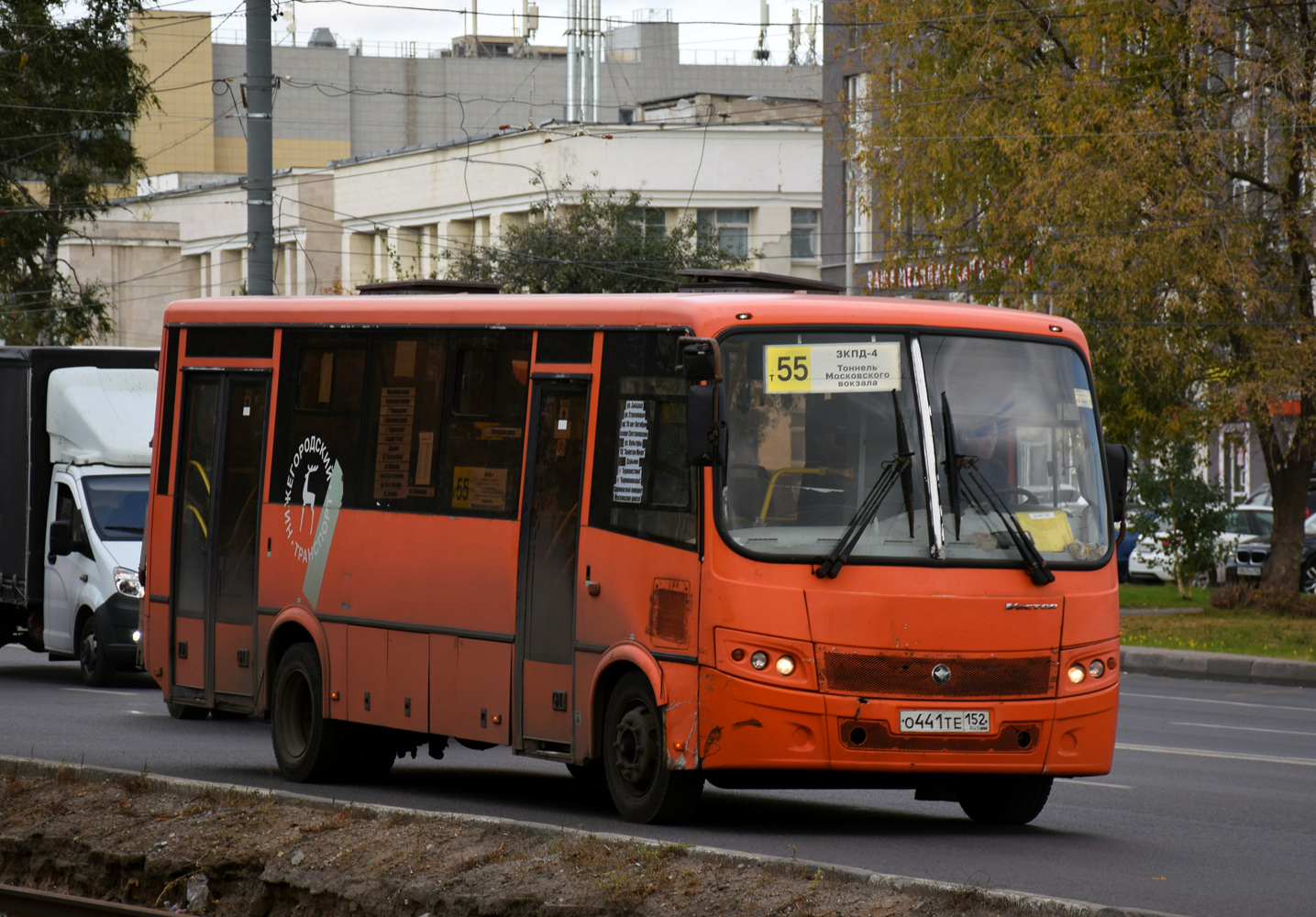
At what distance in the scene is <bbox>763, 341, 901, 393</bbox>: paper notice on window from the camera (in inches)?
403

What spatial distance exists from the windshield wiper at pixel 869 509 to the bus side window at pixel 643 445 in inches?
26.1

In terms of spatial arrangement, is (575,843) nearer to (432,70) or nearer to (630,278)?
(630,278)

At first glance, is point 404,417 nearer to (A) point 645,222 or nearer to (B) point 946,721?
(B) point 946,721

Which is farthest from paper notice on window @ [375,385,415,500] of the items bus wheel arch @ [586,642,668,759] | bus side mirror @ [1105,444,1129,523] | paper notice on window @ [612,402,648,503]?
bus side mirror @ [1105,444,1129,523]

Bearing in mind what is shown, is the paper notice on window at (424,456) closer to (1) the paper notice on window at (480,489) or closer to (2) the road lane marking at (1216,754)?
(1) the paper notice on window at (480,489)

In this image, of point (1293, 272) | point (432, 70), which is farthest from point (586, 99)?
point (1293, 272)

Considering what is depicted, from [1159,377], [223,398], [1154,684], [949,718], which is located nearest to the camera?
[949,718]

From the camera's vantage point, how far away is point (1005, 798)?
1101 cm

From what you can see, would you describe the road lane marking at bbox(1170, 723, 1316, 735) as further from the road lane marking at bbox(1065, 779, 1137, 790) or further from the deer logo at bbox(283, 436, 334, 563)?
the deer logo at bbox(283, 436, 334, 563)

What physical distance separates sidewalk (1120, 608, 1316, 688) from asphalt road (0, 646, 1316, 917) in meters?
5.06

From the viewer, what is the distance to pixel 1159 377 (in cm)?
2875

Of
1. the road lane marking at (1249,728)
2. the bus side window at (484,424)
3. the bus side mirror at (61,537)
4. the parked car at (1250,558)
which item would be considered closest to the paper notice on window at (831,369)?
the bus side window at (484,424)

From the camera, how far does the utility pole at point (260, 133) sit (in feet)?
72.2

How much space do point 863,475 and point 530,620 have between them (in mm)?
2022
